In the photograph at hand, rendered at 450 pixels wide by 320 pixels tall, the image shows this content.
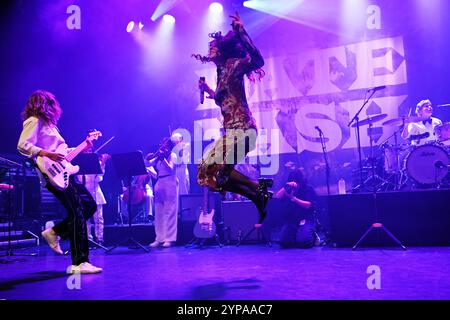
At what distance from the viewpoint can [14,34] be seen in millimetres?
10844

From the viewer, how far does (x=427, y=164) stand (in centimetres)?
823

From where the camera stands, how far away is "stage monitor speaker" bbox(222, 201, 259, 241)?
9219 millimetres

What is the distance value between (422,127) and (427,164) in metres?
1.80

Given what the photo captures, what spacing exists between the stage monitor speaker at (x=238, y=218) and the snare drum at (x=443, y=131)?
4461 millimetres

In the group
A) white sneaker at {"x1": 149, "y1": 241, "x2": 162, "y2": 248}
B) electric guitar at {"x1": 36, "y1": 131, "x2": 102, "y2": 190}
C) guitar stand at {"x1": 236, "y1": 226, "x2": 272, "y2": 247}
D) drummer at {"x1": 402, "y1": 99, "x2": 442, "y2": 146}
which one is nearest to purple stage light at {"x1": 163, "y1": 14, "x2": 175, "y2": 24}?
white sneaker at {"x1": 149, "y1": 241, "x2": 162, "y2": 248}

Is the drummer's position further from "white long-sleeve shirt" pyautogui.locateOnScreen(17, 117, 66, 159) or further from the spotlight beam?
the spotlight beam

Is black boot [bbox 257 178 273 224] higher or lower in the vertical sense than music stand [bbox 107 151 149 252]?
lower

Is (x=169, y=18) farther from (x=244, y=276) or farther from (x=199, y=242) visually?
(x=244, y=276)

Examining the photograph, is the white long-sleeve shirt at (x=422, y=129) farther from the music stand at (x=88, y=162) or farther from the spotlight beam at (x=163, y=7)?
the spotlight beam at (x=163, y=7)

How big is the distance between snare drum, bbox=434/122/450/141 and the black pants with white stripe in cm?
762

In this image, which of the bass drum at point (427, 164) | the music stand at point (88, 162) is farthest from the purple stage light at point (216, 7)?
the bass drum at point (427, 164)

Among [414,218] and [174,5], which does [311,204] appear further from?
[174,5]
